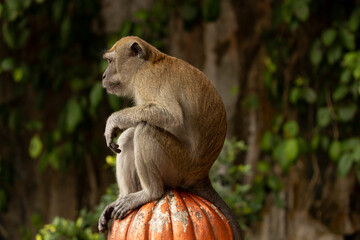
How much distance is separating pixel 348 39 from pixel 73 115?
2724 millimetres

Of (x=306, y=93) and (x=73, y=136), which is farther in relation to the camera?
(x=73, y=136)

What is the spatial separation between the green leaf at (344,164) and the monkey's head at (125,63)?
96.4 inches

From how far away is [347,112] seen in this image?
5039 mm

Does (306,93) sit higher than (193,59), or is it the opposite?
(193,59)

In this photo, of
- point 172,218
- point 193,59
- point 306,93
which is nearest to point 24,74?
point 193,59

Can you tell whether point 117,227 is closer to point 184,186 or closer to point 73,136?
point 184,186

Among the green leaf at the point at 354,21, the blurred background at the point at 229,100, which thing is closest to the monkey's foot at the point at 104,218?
the blurred background at the point at 229,100

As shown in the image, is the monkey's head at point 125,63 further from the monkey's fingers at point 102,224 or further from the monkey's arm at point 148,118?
the monkey's fingers at point 102,224

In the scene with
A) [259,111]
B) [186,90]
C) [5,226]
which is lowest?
[5,226]

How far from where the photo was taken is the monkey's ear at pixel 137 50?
2986 mm

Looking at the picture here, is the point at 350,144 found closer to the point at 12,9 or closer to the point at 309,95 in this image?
the point at 309,95

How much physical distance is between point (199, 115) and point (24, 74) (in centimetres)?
300

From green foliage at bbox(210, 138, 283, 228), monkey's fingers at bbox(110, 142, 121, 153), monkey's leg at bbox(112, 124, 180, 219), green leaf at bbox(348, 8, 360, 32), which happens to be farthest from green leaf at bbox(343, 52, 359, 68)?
monkey's fingers at bbox(110, 142, 121, 153)

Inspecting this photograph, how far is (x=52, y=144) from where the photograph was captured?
17.9 feet
